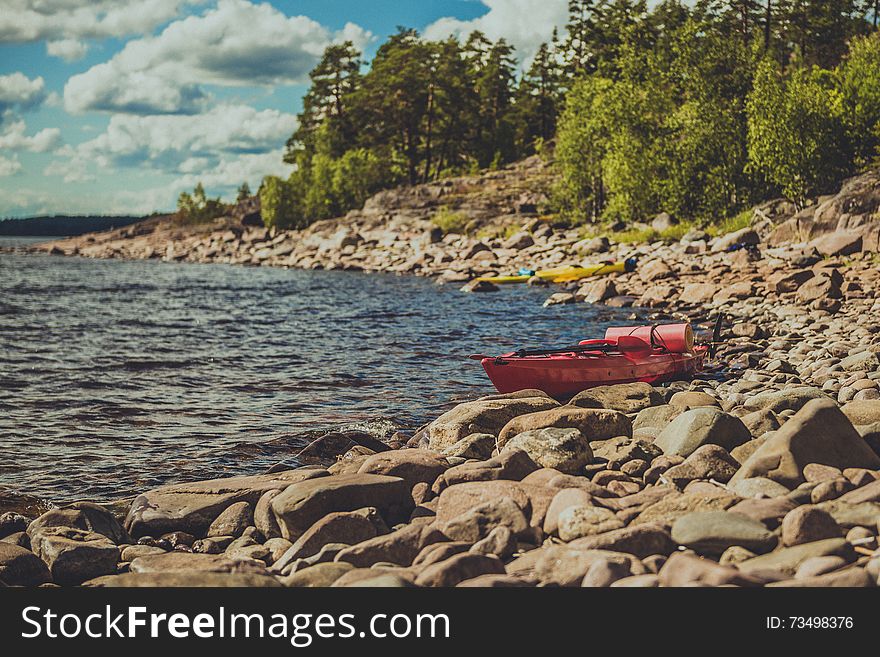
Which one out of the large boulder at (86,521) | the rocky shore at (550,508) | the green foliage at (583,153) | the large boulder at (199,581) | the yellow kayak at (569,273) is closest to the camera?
the large boulder at (199,581)

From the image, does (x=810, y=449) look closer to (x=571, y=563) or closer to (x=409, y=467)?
(x=571, y=563)

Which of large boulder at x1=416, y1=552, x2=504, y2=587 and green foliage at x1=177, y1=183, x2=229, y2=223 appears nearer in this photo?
large boulder at x1=416, y1=552, x2=504, y2=587

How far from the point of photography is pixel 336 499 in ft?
25.8

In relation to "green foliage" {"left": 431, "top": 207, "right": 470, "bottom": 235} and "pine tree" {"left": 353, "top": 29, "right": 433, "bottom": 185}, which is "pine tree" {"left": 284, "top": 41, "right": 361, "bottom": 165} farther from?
"green foliage" {"left": 431, "top": 207, "right": 470, "bottom": 235}

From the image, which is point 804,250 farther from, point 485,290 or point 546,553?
point 546,553

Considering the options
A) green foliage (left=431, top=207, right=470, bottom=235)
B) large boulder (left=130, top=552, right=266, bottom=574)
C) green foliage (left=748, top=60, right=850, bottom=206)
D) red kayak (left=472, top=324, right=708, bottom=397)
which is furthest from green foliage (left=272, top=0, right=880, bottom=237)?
large boulder (left=130, top=552, right=266, bottom=574)

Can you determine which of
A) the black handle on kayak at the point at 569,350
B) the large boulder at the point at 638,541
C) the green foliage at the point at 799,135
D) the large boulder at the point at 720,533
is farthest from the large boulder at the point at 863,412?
the green foliage at the point at 799,135

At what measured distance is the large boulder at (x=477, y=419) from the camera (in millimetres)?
10641

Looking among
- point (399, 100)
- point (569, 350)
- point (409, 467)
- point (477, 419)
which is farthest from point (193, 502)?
point (399, 100)

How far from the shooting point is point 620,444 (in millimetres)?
9078

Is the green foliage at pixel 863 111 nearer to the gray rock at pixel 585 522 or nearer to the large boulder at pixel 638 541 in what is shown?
the gray rock at pixel 585 522

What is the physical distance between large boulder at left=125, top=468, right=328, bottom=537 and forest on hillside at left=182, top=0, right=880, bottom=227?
35.8 meters

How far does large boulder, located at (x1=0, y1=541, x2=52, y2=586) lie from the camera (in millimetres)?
6957

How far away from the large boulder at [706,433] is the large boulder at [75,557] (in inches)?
228
